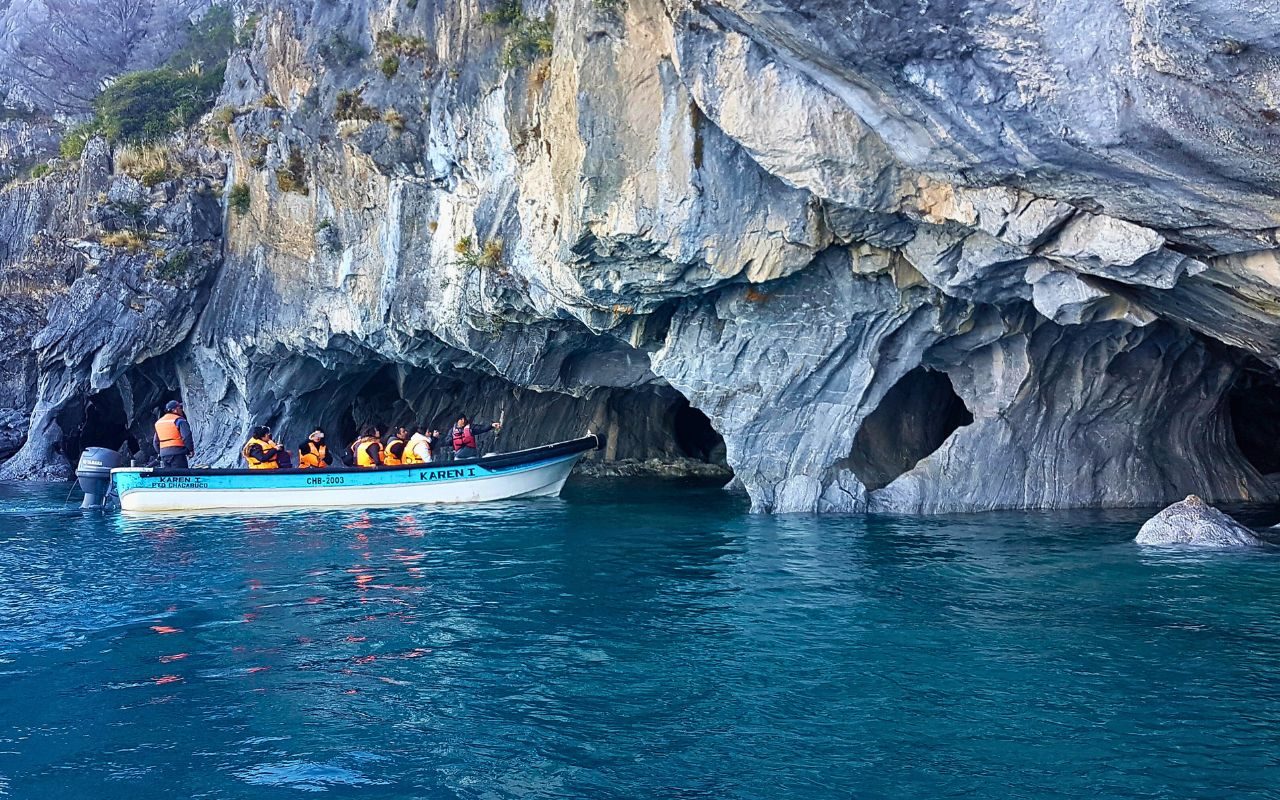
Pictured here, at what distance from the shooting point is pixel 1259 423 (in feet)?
79.9

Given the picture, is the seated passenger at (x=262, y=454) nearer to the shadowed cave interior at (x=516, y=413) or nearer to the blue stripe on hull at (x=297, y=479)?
the blue stripe on hull at (x=297, y=479)

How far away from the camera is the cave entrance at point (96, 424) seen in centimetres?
3119

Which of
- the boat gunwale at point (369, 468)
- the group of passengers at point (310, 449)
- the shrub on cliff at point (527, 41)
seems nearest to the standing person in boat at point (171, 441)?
the group of passengers at point (310, 449)

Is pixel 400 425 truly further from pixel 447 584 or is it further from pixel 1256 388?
pixel 1256 388

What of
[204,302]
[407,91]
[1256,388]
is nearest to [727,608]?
[407,91]

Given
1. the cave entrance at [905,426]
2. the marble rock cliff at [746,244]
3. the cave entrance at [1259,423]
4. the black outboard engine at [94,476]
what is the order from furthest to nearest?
the cave entrance at [1259,423]
the black outboard engine at [94,476]
the cave entrance at [905,426]
the marble rock cliff at [746,244]

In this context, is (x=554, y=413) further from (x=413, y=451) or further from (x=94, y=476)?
(x=94, y=476)

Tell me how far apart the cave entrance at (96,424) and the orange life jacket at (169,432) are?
1195cm

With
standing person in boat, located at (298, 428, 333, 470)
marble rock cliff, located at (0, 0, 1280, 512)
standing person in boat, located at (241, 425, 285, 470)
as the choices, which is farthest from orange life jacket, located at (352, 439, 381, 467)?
marble rock cliff, located at (0, 0, 1280, 512)

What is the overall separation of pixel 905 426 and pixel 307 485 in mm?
12102

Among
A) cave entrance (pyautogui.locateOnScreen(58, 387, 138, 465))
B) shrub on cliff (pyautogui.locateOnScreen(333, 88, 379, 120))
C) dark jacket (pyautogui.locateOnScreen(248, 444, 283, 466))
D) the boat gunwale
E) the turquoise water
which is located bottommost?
the turquoise water

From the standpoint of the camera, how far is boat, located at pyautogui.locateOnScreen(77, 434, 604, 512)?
20.4m

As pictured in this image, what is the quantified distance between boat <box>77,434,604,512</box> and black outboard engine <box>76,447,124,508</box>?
0.06 ft

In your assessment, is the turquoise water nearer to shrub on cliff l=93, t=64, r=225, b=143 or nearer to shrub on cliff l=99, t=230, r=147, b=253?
shrub on cliff l=99, t=230, r=147, b=253
